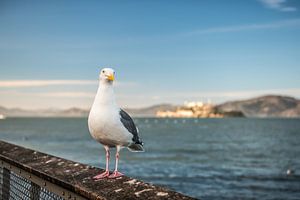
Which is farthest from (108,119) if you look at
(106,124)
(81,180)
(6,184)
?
(6,184)

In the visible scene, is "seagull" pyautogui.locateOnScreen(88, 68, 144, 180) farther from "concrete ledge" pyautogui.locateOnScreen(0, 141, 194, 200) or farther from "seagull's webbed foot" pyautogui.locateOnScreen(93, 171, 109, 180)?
"concrete ledge" pyautogui.locateOnScreen(0, 141, 194, 200)

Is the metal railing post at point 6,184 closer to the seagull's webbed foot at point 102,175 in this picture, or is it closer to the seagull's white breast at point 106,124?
the seagull's white breast at point 106,124

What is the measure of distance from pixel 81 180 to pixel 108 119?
501 mm

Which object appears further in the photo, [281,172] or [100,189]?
[281,172]

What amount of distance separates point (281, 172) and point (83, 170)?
30.6 m

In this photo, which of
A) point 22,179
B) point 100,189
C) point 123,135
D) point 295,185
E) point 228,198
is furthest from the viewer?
point 295,185

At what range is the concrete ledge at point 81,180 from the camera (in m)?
2.06

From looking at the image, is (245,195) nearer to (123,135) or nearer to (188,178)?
(188,178)

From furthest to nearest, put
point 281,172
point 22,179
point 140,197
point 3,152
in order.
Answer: point 281,172 → point 3,152 → point 22,179 → point 140,197

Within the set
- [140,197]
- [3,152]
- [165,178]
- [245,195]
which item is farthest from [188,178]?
[140,197]

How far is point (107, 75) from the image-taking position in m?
3.02

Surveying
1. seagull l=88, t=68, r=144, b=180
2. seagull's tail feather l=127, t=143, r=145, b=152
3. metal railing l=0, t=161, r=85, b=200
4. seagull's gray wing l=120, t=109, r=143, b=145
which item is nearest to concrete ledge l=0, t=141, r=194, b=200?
metal railing l=0, t=161, r=85, b=200

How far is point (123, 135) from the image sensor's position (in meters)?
3.00

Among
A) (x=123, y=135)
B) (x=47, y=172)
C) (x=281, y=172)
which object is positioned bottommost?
(x=281, y=172)
